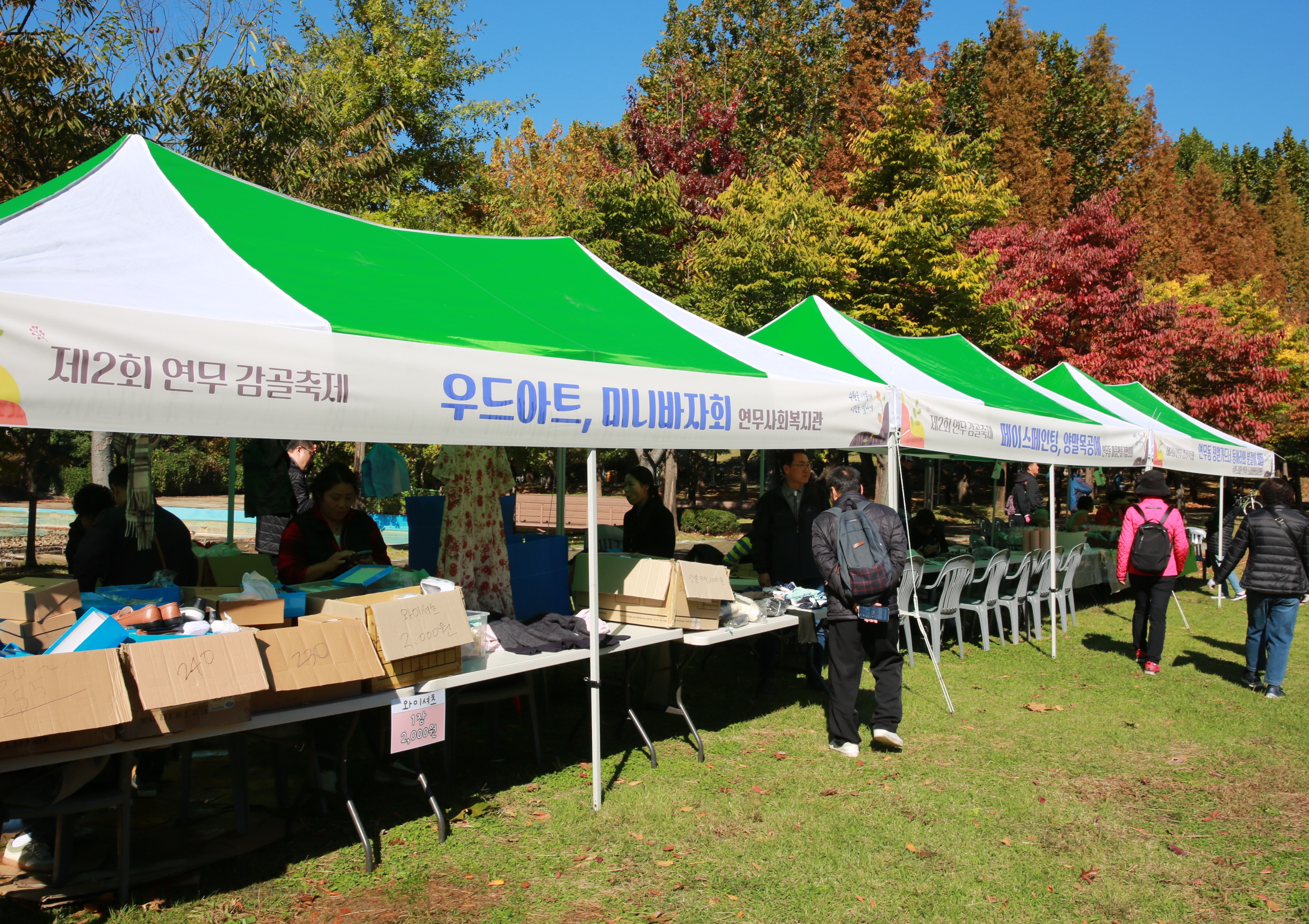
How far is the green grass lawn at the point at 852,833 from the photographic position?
3.67 metres

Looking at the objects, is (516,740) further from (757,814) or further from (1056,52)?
(1056,52)

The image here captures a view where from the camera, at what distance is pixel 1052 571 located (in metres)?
9.30

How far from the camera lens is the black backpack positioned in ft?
25.5

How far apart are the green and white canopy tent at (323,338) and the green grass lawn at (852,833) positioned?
6.28ft

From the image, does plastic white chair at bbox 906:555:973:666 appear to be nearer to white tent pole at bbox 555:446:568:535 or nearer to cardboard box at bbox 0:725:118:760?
white tent pole at bbox 555:446:568:535

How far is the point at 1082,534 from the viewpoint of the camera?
11.5m

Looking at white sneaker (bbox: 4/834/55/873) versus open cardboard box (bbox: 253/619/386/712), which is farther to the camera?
white sneaker (bbox: 4/834/55/873)

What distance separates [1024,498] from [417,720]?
13020mm

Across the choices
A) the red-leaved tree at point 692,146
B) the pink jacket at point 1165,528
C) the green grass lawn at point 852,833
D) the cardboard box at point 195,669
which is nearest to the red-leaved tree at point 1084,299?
the red-leaved tree at point 692,146

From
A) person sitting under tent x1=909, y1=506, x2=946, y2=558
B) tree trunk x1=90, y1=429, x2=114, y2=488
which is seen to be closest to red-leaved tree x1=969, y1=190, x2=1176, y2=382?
person sitting under tent x1=909, y1=506, x2=946, y2=558

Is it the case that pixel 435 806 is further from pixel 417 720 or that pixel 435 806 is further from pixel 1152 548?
pixel 1152 548

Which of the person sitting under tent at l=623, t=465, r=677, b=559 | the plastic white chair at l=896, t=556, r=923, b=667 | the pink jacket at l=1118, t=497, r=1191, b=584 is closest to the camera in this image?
the person sitting under tent at l=623, t=465, r=677, b=559

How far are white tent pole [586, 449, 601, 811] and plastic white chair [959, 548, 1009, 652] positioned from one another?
16.7ft

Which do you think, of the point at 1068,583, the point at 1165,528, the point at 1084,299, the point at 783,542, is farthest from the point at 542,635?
the point at 1084,299
